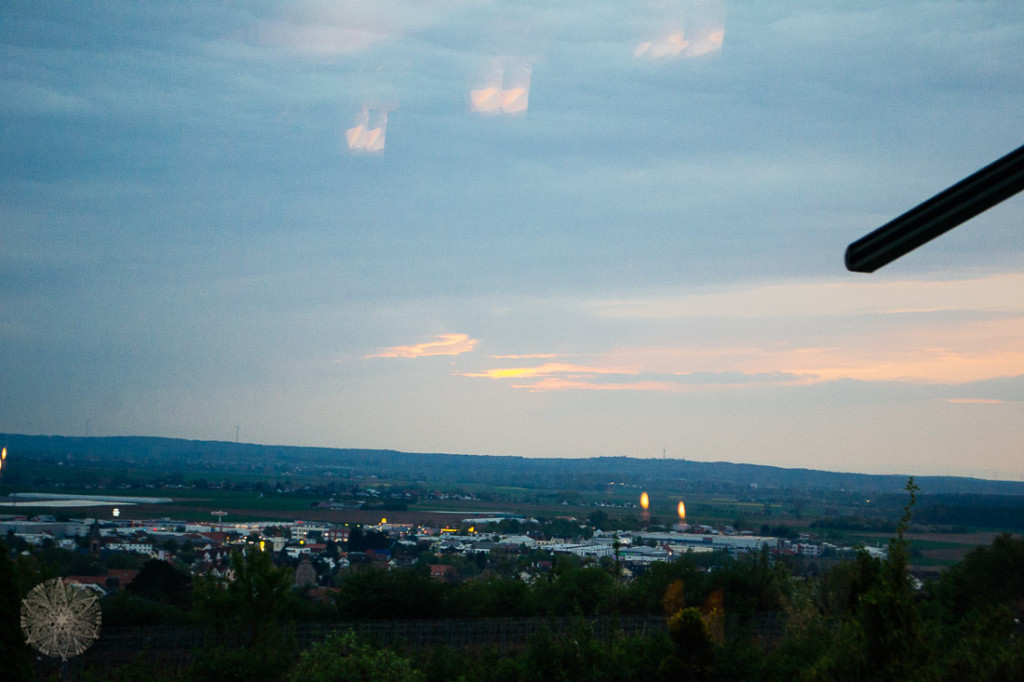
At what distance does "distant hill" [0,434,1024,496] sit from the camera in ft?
216

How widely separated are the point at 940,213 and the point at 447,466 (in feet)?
311

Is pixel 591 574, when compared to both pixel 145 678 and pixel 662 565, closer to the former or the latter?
pixel 662 565

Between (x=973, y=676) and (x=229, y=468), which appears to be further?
(x=229, y=468)

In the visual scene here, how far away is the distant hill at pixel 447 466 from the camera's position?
65688mm

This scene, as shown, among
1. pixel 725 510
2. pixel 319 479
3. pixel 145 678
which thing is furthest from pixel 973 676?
pixel 319 479

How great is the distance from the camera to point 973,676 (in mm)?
7391

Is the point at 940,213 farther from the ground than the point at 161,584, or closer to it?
farther from the ground

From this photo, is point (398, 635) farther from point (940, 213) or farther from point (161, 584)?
point (940, 213)

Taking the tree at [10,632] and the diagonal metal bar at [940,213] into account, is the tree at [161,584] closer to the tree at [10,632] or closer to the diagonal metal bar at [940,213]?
the tree at [10,632]

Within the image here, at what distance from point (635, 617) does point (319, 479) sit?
67.5 metres

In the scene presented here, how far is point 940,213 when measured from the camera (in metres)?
1.08

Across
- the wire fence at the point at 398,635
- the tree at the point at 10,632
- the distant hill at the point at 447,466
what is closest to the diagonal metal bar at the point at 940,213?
the tree at the point at 10,632

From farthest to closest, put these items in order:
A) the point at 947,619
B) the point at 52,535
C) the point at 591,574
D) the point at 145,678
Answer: the point at 52,535
the point at 591,574
the point at 947,619
the point at 145,678

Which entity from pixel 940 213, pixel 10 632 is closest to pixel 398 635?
pixel 10 632
